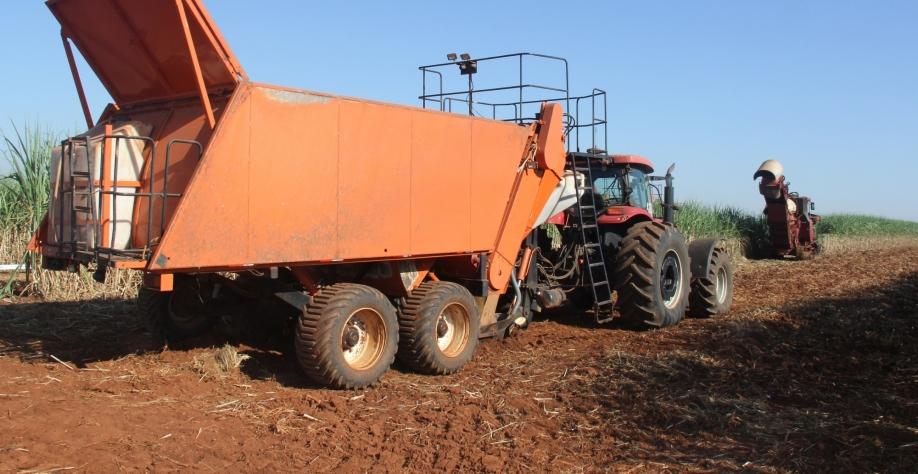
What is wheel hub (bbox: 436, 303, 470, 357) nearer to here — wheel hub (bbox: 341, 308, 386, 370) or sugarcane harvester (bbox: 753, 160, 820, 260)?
wheel hub (bbox: 341, 308, 386, 370)

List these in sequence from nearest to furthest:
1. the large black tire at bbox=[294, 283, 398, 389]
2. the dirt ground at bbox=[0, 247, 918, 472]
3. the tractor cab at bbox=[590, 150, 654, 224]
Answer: the dirt ground at bbox=[0, 247, 918, 472] → the large black tire at bbox=[294, 283, 398, 389] → the tractor cab at bbox=[590, 150, 654, 224]

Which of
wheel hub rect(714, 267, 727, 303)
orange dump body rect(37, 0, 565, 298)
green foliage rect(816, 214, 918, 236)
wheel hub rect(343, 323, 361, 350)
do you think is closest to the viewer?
orange dump body rect(37, 0, 565, 298)

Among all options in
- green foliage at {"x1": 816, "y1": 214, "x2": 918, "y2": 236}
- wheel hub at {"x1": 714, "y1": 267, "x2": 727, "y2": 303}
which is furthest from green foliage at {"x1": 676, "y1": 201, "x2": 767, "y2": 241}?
wheel hub at {"x1": 714, "y1": 267, "x2": 727, "y2": 303}

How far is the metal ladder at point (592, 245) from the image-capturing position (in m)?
9.20

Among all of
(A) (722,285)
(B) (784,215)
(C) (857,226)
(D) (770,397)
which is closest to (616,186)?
(A) (722,285)

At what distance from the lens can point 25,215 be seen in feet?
34.3

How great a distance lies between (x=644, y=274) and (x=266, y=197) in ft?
16.6

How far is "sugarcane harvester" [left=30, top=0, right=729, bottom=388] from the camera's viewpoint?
5.55 metres

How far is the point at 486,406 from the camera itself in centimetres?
583

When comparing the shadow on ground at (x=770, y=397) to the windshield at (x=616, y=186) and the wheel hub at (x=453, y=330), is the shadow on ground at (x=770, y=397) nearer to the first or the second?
the wheel hub at (x=453, y=330)

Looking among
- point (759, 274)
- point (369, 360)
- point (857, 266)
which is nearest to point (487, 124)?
point (369, 360)

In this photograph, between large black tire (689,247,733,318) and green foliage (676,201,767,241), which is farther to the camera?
green foliage (676,201,767,241)

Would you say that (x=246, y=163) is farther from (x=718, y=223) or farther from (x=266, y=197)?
(x=718, y=223)

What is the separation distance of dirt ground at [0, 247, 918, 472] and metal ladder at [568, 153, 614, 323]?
0.63 m
